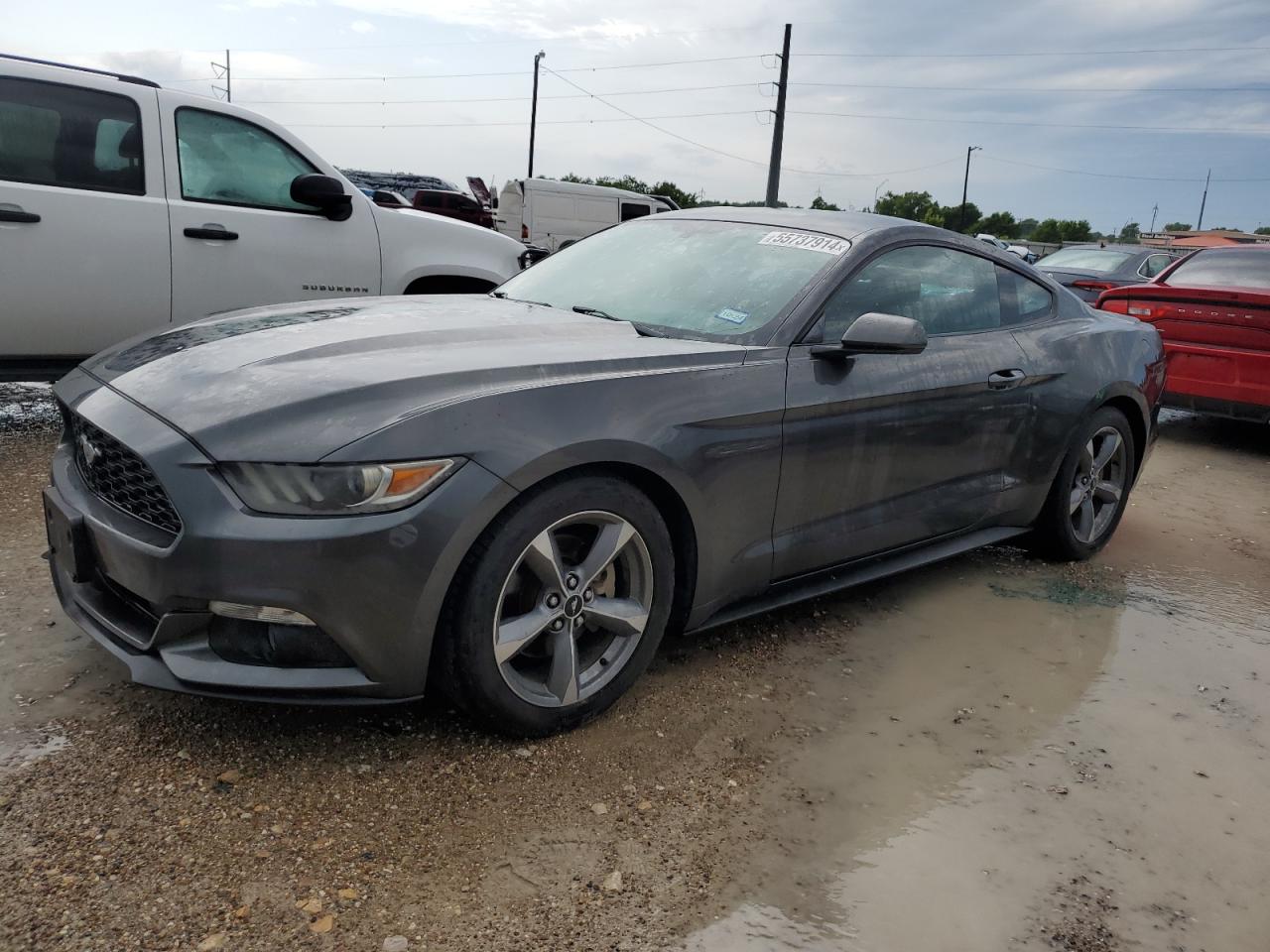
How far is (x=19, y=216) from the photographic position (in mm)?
4688

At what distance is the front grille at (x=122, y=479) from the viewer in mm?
2314

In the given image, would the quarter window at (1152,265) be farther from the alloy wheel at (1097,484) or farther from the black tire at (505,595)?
the black tire at (505,595)

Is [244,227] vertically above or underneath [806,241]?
underneath

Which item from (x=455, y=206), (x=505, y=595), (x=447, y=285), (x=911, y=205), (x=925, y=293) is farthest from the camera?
(x=911, y=205)

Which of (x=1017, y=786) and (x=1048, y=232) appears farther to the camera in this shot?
(x=1048, y=232)

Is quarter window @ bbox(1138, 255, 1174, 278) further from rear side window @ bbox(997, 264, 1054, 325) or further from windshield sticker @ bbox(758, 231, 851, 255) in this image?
windshield sticker @ bbox(758, 231, 851, 255)

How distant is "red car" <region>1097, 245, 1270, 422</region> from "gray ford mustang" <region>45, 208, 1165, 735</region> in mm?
3971

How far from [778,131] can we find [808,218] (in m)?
31.9

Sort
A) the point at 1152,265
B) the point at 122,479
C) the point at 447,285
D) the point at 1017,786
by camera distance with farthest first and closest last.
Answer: the point at 1152,265 < the point at 447,285 < the point at 1017,786 < the point at 122,479

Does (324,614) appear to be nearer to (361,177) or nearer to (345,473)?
Result: (345,473)

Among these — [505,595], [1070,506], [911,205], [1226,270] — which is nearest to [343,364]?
[505,595]

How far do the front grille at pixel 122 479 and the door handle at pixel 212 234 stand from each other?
2770mm

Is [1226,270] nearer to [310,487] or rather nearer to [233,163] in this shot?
[233,163]

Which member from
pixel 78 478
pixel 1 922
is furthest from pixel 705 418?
pixel 1 922
